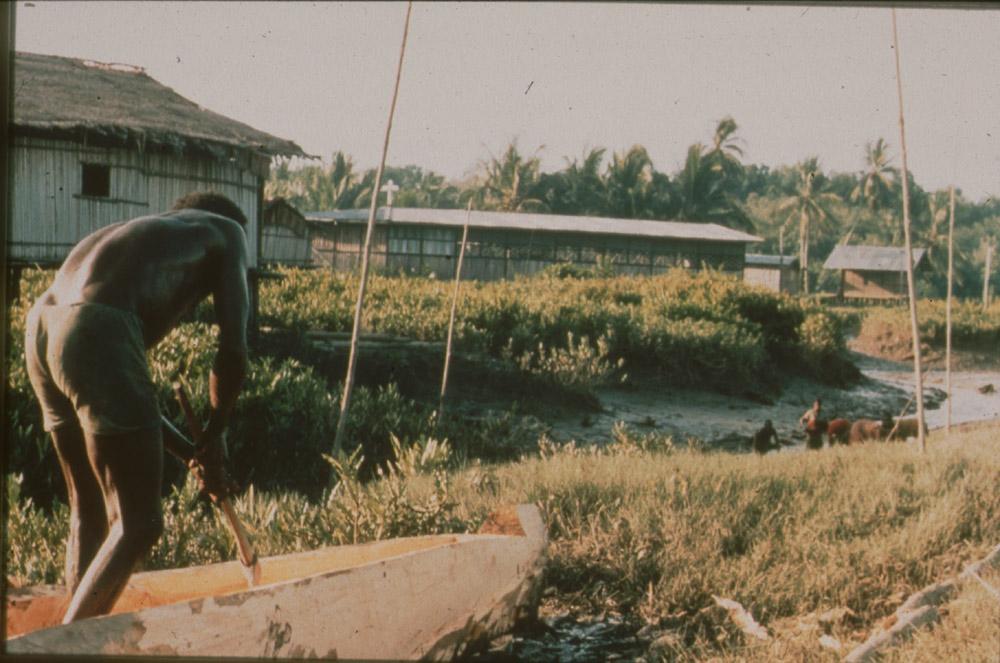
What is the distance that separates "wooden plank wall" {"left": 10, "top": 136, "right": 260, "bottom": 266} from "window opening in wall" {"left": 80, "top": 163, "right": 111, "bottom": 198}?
5cm

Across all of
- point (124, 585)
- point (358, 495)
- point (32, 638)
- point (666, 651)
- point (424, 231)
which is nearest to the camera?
point (32, 638)

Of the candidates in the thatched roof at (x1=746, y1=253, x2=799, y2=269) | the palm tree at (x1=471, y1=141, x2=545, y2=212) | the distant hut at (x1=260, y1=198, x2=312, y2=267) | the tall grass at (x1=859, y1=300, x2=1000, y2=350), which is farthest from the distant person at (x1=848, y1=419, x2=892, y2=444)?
the thatched roof at (x1=746, y1=253, x2=799, y2=269)

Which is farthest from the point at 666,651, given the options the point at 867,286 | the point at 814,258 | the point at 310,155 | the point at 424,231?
the point at 814,258

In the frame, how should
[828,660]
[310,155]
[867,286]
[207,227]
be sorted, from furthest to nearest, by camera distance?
[867,286] → [310,155] → [828,660] → [207,227]

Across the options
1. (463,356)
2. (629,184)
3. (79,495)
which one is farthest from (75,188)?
(629,184)

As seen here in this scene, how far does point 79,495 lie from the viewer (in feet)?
8.77

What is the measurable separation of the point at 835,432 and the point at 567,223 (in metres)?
6.81

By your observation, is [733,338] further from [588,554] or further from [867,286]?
[867,286]

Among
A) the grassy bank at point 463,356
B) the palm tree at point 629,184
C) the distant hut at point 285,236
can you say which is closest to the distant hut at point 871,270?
the grassy bank at point 463,356

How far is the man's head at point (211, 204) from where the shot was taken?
2.81 m

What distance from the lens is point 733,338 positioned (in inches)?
349

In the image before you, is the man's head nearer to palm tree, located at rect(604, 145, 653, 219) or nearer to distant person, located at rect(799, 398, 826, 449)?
palm tree, located at rect(604, 145, 653, 219)

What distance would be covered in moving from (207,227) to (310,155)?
4.70 m

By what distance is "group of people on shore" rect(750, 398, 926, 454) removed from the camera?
707 centimetres
